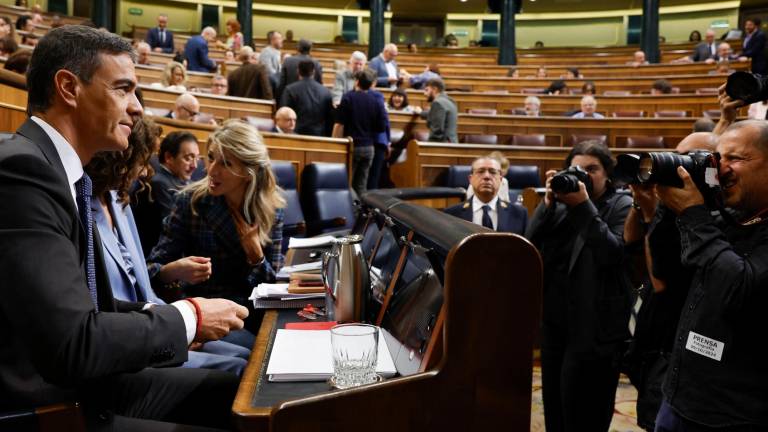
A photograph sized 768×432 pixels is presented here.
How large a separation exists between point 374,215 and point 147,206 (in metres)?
1.33

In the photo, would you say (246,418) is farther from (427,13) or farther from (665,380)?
(427,13)

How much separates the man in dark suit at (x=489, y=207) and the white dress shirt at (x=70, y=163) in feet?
6.12

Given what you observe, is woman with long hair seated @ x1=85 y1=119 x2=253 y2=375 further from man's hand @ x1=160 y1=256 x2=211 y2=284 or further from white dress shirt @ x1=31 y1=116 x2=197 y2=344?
white dress shirt @ x1=31 y1=116 x2=197 y2=344

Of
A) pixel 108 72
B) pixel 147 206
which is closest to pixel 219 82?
pixel 147 206

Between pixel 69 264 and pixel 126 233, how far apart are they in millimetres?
1001

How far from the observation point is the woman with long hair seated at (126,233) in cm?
169

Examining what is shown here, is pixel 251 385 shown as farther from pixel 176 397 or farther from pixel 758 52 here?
pixel 758 52

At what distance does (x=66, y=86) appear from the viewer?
1121 mm

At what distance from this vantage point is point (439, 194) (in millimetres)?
4348

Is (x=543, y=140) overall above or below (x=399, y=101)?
below

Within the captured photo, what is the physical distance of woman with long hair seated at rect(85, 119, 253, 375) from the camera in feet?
5.55

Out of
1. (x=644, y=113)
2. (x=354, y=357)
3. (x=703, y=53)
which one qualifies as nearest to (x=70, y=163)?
(x=354, y=357)

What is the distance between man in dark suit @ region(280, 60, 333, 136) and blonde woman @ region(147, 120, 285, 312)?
10.9ft

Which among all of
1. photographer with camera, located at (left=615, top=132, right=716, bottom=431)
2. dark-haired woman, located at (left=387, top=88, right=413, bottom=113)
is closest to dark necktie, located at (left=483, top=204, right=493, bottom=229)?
photographer with camera, located at (left=615, top=132, right=716, bottom=431)
